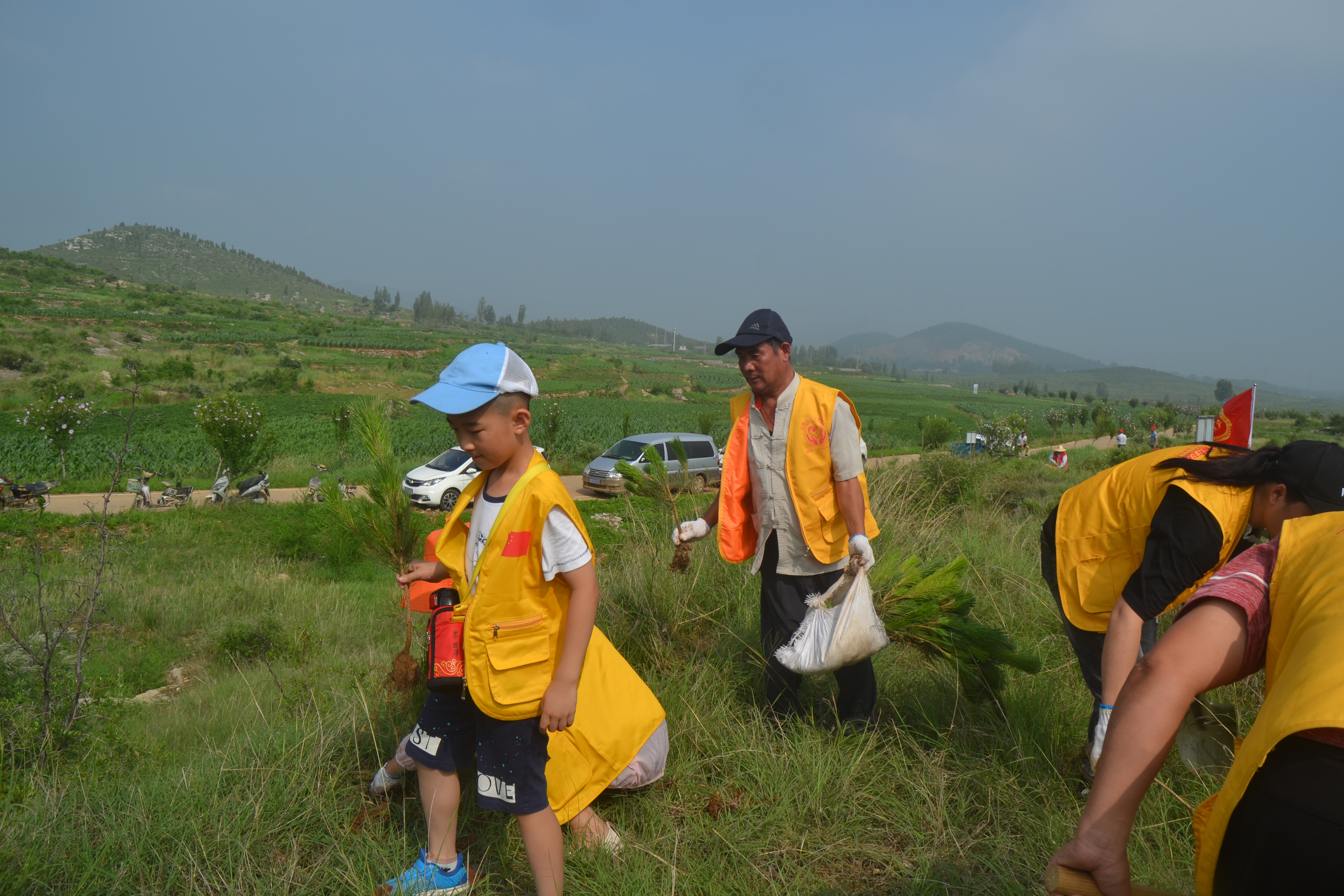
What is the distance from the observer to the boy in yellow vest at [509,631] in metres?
2.01

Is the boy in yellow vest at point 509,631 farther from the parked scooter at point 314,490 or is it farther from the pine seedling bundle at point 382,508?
the parked scooter at point 314,490

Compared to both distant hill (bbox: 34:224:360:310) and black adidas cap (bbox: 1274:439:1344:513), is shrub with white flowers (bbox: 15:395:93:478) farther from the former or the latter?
distant hill (bbox: 34:224:360:310)

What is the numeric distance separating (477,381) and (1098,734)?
2342mm

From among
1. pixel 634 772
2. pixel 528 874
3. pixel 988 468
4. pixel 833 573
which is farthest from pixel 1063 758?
pixel 988 468

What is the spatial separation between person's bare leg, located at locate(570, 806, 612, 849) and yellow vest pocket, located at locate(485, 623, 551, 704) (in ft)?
1.83

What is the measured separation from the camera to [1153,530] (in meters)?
2.25

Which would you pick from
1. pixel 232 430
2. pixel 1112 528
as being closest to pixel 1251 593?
pixel 1112 528

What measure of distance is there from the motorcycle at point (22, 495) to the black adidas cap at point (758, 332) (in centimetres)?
1406

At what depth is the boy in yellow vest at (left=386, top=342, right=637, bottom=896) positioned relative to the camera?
6.59 feet

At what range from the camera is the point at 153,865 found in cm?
208

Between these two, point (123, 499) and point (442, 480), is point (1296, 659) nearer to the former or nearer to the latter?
point (442, 480)

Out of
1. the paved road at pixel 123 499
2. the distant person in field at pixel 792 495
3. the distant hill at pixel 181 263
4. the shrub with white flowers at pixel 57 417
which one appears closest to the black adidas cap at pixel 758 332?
the distant person in field at pixel 792 495

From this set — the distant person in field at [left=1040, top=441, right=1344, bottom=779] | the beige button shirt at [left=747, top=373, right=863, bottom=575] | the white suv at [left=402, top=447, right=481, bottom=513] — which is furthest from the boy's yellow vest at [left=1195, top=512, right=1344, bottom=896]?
the white suv at [left=402, top=447, right=481, bottom=513]

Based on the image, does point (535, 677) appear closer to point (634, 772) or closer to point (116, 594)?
point (634, 772)
